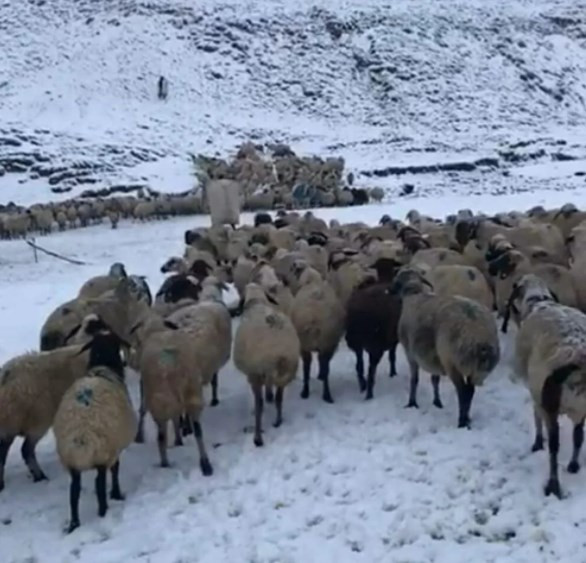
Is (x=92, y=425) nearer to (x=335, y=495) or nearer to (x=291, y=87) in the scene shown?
(x=335, y=495)

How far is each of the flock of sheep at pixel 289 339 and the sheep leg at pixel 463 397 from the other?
0.04 feet

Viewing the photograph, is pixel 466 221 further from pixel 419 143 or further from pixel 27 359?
pixel 419 143

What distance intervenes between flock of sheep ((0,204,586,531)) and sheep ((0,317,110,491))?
0.4 inches

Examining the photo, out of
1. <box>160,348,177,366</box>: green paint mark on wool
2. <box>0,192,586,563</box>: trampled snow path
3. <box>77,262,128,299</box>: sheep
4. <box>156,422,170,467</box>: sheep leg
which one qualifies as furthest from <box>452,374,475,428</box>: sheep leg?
<box>77,262,128,299</box>: sheep

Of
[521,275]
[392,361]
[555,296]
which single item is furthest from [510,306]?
[392,361]

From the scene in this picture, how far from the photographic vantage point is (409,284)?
9008 mm

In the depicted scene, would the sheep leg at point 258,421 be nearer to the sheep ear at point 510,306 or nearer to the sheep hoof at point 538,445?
the sheep hoof at point 538,445

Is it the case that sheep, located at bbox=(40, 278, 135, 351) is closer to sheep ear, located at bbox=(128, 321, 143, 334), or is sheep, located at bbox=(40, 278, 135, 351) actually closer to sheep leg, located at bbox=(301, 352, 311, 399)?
sheep ear, located at bbox=(128, 321, 143, 334)

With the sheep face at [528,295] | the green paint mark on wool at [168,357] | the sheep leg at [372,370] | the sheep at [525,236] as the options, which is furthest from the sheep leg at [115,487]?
the sheep at [525,236]

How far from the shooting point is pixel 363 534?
628 centimetres

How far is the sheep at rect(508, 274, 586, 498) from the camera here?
6.36 m

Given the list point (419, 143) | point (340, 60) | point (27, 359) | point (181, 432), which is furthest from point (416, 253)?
point (340, 60)

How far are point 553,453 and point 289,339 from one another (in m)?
2.74

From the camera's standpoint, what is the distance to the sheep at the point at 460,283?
32.6 feet
